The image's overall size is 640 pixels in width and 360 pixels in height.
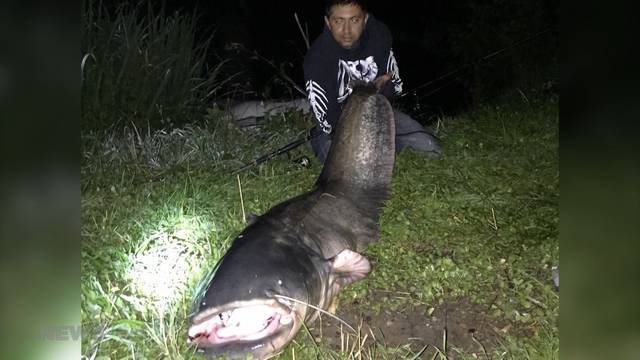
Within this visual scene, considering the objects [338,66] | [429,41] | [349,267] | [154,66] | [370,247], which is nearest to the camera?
[349,267]

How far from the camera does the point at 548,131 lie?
3428 mm

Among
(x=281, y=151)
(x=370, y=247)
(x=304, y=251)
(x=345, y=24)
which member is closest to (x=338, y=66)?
(x=345, y=24)

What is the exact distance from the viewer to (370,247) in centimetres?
282

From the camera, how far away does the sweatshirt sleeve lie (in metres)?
2.99

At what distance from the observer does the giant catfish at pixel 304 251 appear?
203cm

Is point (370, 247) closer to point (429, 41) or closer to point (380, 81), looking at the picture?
point (380, 81)

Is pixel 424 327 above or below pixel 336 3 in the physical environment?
below

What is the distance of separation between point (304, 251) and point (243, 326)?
464 millimetres

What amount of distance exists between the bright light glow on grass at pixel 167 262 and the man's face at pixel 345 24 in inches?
43.3

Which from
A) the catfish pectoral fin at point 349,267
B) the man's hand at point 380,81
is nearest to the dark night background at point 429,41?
the man's hand at point 380,81

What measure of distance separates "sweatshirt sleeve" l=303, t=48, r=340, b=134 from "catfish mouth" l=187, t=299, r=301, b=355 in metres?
1.21

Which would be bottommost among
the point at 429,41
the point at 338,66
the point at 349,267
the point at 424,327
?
the point at 424,327
